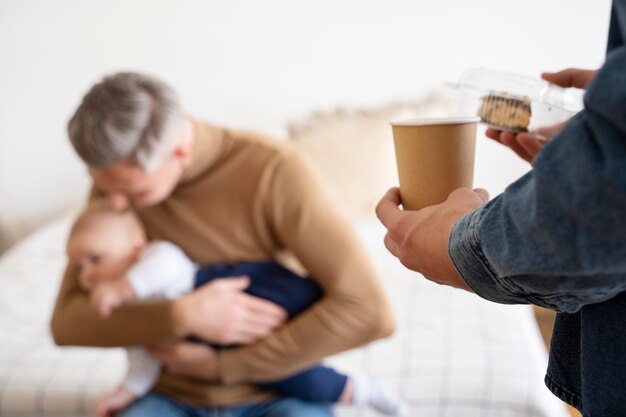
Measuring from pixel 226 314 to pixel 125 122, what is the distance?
1.32ft

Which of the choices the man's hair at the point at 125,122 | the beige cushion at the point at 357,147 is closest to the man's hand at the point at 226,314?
the man's hair at the point at 125,122

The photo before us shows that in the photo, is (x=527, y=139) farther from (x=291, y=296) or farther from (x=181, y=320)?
(x=181, y=320)

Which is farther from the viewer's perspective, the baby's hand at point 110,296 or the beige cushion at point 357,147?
the beige cushion at point 357,147

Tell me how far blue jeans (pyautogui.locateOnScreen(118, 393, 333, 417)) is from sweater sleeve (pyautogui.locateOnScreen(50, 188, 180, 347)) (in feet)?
0.46

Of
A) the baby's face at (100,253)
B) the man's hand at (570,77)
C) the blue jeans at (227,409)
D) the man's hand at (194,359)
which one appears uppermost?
the man's hand at (570,77)

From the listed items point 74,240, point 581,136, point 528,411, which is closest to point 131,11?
point 74,240

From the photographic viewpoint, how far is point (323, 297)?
1.16m

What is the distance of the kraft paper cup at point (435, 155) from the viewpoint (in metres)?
0.59

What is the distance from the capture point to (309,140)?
2.22m

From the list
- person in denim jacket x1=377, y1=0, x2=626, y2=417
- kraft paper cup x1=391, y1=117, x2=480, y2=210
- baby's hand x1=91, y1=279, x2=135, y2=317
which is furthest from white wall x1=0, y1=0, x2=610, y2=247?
person in denim jacket x1=377, y1=0, x2=626, y2=417

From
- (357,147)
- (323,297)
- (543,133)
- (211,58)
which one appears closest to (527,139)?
(543,133)

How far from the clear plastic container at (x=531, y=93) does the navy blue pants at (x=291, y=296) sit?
49cm

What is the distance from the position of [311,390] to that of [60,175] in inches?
79.5

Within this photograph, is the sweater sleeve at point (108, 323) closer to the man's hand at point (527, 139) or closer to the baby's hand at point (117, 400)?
the baby's hand at point (117, 400)
